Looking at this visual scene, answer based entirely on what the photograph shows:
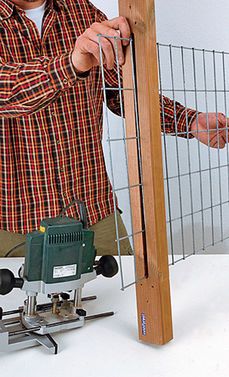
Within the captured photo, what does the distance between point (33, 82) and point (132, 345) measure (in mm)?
697

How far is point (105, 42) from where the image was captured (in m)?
1.08

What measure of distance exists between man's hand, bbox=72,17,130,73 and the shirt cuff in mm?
59

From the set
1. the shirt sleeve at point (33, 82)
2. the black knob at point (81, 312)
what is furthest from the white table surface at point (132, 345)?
the shirt sleeve at point (33, 82)

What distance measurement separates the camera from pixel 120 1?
1081 millimetres

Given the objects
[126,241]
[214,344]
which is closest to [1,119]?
[126,241]

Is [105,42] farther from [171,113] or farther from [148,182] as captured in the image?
[171,113]

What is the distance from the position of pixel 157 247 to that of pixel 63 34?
121cm

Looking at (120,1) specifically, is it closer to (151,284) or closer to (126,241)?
(151,284)

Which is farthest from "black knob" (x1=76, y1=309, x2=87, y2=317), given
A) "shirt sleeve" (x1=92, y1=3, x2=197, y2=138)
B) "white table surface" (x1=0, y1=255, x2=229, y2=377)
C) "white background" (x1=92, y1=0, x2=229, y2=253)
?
"white background" (x1=92, y1=0, x2=229, y2=253)

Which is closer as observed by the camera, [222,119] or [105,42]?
[105,42]

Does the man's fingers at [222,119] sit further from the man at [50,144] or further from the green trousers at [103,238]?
the green trousers at [103,238]

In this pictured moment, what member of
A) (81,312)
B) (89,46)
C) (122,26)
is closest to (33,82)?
(89,46)

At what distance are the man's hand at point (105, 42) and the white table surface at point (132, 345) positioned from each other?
525 millimetres

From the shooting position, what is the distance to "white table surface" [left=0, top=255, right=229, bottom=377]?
103 centimetres
